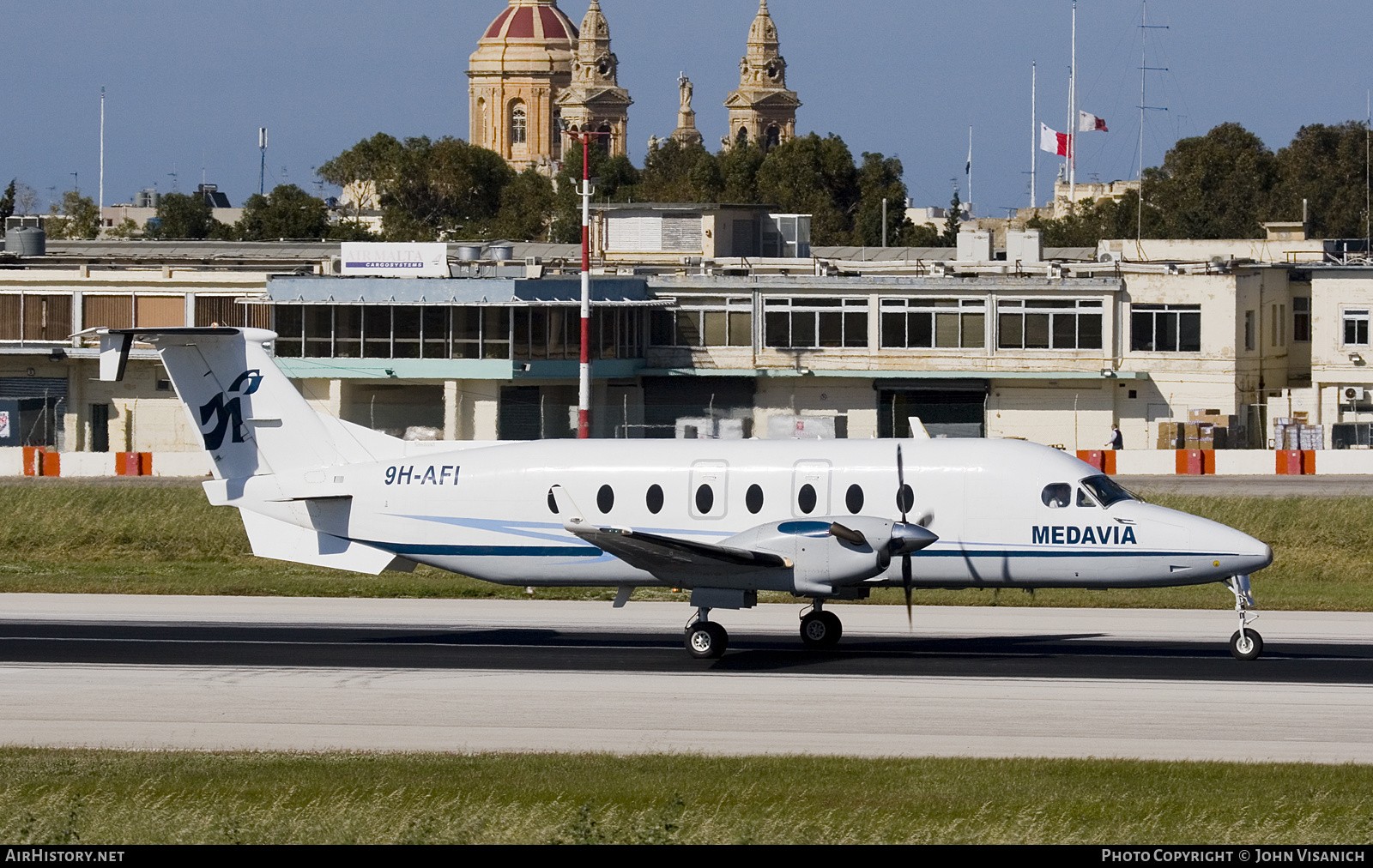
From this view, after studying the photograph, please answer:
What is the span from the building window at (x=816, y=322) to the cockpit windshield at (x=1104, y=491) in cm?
4529

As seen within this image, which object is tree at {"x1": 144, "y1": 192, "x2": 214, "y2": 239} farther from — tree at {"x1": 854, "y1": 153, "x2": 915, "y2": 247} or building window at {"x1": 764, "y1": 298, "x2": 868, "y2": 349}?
building window at {"x1": 764, "y1": 298, "x2": 868, "y2": 349}

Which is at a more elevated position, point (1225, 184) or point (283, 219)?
point (1225, 184)

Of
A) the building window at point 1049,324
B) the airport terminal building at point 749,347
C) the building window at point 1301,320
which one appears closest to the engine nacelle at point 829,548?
the airport terminal building at point 749,347

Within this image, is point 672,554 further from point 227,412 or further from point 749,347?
point 749,347

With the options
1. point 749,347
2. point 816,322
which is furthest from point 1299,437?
point 749,347

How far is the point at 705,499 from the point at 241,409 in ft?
24.0

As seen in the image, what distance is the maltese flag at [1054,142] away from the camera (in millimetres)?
115250

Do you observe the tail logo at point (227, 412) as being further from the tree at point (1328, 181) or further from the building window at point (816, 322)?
the tree at point (1328, 181)

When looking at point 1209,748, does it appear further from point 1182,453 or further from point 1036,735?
point 1182,453

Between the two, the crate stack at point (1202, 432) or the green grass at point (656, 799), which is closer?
the green grass at point (656, 799)

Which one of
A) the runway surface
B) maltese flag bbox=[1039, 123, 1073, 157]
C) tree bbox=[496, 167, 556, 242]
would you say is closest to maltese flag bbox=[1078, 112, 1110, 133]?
maltese flag bbox=[1039, 123, 1073, 157]

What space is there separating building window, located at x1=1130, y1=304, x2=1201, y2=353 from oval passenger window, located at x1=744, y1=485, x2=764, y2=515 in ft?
150

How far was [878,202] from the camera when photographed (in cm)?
14600

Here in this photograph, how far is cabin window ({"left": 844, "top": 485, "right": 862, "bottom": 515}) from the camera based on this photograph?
2342cm
